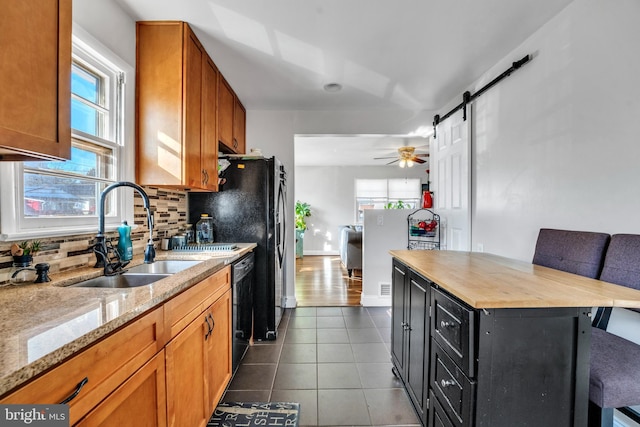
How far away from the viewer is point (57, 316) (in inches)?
32.1

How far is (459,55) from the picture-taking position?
223 centimetres

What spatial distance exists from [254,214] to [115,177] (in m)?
1.08

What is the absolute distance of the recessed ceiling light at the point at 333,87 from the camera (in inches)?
108

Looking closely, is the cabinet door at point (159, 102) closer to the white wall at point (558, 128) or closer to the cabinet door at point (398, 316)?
the white wall at point (558, 128)

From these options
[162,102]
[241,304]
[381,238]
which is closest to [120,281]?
[241,304]

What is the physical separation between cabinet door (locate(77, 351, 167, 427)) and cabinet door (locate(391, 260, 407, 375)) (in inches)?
52.3

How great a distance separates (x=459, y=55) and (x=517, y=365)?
2212mm

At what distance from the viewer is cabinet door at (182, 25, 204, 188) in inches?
74.3

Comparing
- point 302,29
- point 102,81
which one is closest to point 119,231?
point 102,81

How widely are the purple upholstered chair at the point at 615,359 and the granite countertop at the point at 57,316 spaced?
159cm

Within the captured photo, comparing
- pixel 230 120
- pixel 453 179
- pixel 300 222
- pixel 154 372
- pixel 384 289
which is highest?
pixel 230 120

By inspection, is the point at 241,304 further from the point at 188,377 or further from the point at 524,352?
the point at 524,352

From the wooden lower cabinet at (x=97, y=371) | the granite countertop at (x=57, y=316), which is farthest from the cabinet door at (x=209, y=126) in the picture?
the wooden lower cabinet at (x=97, y=371)

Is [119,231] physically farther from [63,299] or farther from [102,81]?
[102,81]
